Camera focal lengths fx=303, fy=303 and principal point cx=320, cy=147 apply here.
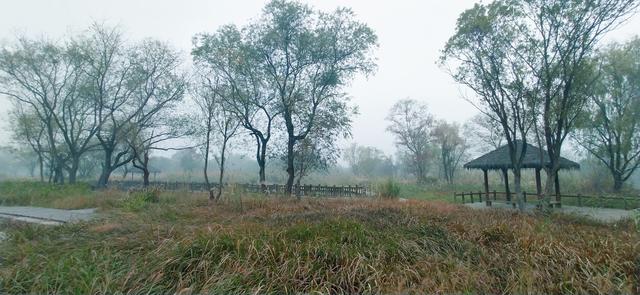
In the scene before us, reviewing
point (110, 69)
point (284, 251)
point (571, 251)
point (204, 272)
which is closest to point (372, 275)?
point (284, 251)

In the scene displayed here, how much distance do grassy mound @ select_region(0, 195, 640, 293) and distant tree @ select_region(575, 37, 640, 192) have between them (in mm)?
20350

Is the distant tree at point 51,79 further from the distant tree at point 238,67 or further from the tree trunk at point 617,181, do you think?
the tree trunk at point 617,181

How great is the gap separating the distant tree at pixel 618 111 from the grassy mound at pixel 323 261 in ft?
66.8

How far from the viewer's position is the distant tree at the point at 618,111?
65.5 ft

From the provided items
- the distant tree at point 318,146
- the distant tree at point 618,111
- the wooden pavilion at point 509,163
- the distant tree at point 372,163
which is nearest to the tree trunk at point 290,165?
the distant tree at point 318,146

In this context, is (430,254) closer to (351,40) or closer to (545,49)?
(545,49)

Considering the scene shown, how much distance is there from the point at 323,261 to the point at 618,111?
2687 centimetres

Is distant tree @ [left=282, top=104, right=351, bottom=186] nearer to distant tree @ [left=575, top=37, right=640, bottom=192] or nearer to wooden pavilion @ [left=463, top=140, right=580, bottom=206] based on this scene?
wooden pavilion @ [left=463, top=140, right=580, bottom=206]

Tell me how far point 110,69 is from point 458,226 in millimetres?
26282

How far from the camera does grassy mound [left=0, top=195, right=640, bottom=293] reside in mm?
3521

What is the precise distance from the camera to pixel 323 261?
4.06 m

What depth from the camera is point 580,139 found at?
2302 cm

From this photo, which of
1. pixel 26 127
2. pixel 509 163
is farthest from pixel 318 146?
pixel 26 127

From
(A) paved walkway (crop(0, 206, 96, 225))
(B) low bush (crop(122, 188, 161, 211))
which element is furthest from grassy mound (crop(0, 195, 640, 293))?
(B) low bush (crop(122, 188, 161, 211))
